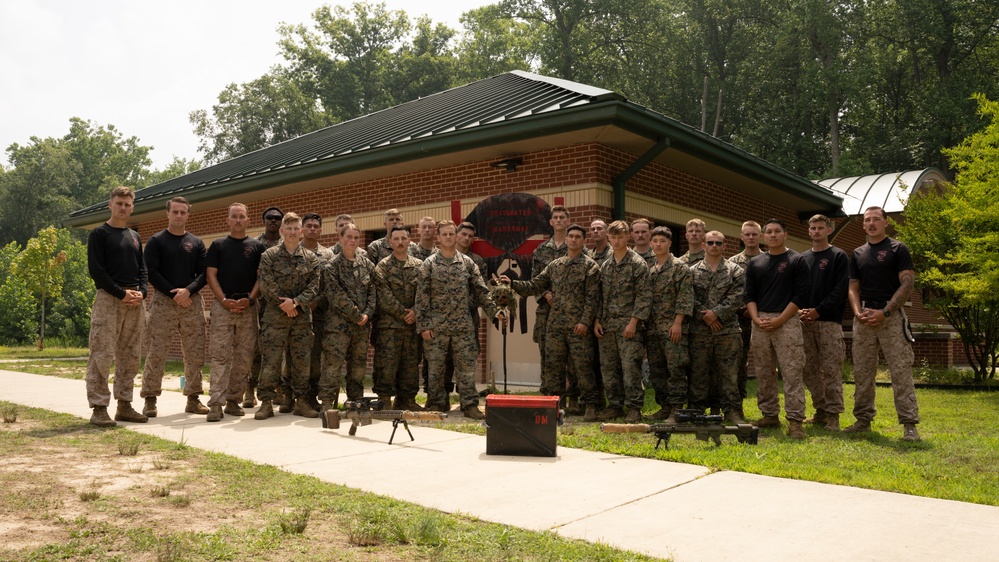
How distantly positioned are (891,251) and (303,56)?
51393 millimetres

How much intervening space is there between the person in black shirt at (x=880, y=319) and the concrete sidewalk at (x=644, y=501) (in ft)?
6.14

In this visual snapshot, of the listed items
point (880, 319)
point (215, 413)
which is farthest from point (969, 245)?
point (215, 413)

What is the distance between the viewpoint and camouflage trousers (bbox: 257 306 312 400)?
7.54 metres

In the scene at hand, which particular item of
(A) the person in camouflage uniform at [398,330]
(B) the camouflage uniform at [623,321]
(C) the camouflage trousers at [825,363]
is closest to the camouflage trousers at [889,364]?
(C) the camouflage trousers at [825,363]

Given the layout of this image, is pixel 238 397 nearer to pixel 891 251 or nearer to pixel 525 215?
pixel 525 215

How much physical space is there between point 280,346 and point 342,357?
0.65m

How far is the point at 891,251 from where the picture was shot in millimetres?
6887

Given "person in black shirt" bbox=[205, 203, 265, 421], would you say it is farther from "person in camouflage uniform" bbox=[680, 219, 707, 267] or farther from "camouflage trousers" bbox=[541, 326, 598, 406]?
"person in camouflage uniform" bbox=[680, 219, 707, 267]

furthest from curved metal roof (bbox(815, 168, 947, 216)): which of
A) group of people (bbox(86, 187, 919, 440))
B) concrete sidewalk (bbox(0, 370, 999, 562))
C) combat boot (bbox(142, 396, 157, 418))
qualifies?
combat boot (bbox(142, 396, 157, 418))

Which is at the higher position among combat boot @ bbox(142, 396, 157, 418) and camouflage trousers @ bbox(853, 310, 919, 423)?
camouflage trousers @ bbox(853, 310, 919, 423)

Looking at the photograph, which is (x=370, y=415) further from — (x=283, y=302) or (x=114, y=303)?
(x=114, y=303)

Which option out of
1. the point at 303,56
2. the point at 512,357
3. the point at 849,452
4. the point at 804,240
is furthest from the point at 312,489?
the point at 303,56

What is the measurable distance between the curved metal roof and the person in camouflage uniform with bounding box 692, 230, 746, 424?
1269 cm

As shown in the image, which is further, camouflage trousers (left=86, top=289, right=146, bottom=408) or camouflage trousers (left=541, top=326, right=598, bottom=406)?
camouflage trousers (left=541, top=326, right=598, bottom=406)
